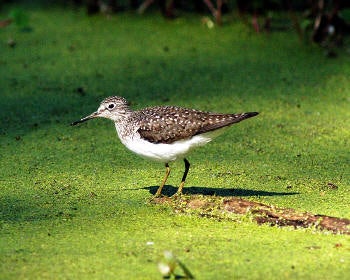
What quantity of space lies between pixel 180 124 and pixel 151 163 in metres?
0.78

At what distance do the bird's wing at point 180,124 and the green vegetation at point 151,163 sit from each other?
0.37 meters

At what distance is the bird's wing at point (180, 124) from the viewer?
4.38 m

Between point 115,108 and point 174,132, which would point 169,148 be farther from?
point 115,108

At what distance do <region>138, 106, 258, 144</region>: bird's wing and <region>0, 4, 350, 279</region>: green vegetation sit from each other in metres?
0.37

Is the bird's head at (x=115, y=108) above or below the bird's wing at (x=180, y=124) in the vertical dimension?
below

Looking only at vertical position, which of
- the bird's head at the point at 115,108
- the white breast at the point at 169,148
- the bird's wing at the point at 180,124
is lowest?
the bird's head at the point at 115,108

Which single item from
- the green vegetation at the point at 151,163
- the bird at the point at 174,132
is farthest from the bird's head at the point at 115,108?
the green vegetation at the point at 151,163

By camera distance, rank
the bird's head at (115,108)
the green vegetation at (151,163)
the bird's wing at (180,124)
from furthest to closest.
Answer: the bird's head at (115,108) → the bird's wing at (180,124) → the green vegetation at (151,163)

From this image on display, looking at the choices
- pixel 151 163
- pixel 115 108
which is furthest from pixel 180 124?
pixel 151 163

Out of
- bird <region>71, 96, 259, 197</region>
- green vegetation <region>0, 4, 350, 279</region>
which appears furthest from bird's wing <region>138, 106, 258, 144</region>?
green vegetation <region>0, 4, 350, 279</region>

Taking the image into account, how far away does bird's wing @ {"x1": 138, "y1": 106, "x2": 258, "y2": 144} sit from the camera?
438cm

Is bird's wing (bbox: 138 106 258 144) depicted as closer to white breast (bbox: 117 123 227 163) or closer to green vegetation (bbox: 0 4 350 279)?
white breast (bbox: 117 123 227 163)

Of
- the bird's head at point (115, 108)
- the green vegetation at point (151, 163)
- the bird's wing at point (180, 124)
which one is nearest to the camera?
the green vegetation at point (151, 163)

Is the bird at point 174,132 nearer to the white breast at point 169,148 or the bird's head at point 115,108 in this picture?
the white breast at point 169,148
